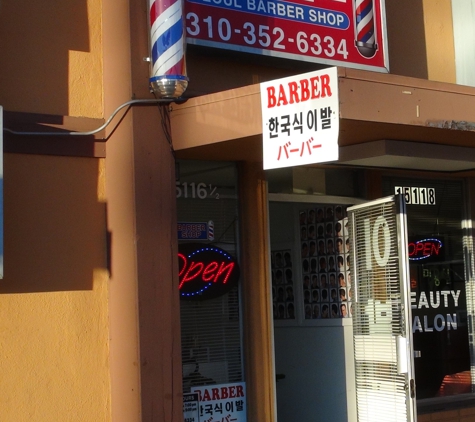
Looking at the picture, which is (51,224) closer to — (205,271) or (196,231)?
(196,231)

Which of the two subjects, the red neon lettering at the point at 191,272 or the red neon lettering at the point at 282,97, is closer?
the red neon lettering at the point at 282,97

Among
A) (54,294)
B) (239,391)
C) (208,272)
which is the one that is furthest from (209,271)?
(54,294)

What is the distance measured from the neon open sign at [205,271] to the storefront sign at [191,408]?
32.1 inches

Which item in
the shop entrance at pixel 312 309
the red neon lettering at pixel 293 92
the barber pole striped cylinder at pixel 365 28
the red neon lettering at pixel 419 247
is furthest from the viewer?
the red neon lettering at pixel 419 247

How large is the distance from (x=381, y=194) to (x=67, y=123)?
11.7 feet

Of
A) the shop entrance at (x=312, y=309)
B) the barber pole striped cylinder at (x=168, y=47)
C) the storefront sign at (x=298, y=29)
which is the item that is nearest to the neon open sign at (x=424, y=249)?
the shop entrance at (x=312, y=309)

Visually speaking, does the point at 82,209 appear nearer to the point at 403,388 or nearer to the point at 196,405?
the point at 196,405

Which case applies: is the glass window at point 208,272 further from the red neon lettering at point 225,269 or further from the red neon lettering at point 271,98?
the red neon lettering at point 271,98

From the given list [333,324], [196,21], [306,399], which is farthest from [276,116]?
[306,399]

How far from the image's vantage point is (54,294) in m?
5.76

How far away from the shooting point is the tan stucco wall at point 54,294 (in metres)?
5.58

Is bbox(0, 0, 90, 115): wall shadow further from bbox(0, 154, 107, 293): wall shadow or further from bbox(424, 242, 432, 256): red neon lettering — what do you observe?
bbox(424, 242, 432, 256): red neon lettering

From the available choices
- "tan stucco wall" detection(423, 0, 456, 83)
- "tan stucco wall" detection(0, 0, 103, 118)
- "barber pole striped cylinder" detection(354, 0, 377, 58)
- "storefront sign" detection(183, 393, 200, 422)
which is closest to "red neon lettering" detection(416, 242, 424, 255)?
"tan stucco wall" detection(423, 0, 456, 83)

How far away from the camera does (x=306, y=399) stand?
27.7ft
